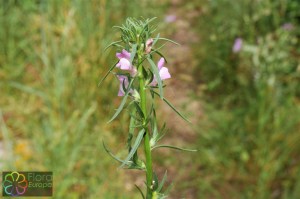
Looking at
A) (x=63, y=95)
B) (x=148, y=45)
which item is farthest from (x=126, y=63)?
(x=63, y=95)

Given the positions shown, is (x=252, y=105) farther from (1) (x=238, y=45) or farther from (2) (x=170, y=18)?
(2) (x=170, y=18)

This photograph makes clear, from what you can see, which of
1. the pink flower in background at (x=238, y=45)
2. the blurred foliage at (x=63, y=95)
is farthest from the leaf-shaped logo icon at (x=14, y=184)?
the pink flower in background at (x=238, y=45)

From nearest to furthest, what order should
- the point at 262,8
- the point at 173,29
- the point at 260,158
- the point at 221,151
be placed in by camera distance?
the point at 260,158 → the point at 221,151 → the point at 262,8 → the point at 173,29

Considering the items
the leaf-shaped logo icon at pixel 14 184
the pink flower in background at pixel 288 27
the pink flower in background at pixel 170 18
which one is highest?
the pink flower in background at pixel 170 18

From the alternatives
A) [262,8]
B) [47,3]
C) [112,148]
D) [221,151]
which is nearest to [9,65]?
[47,3]

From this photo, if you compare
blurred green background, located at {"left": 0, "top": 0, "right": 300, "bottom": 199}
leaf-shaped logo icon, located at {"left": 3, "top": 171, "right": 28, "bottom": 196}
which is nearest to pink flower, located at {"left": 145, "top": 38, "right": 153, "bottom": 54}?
leaf-shaped logo icon, located at {"left": 3, "top": 171, "right": 28, "bottom": 196}

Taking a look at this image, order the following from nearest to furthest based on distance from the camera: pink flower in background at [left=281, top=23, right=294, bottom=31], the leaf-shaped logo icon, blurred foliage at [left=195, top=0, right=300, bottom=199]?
the leaf-shaped logo icon, blurred foliage at [left=195, top=0, right=300, bottom=199], pink flower in background at [left=281, top=23, right=294, bottom=31]

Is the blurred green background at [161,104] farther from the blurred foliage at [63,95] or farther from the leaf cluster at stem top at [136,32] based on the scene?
the leaf cluster at stem top at [136,32]

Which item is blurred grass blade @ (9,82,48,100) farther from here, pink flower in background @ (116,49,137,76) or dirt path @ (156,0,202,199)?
pink flower in background @ (116,49,137,76)

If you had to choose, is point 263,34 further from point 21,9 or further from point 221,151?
point 21,9
